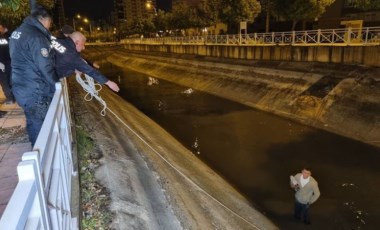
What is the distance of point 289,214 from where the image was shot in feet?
31.3

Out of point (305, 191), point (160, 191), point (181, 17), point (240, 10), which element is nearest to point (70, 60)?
point (160, 191)

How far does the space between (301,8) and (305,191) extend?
2315 centimetres

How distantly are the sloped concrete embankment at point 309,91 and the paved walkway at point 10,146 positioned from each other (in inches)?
554

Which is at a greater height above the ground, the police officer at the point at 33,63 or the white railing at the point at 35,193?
the police officer at the point at 33,63

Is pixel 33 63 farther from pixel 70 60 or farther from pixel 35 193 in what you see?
pixel 35 193

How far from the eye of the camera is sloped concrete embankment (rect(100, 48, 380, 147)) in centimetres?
1617

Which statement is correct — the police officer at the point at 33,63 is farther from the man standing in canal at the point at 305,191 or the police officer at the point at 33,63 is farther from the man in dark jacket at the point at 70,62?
the man standing in canal at the point at 305,191

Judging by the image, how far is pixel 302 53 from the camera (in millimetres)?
23422

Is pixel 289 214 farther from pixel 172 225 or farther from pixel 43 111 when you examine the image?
pixel 43 111

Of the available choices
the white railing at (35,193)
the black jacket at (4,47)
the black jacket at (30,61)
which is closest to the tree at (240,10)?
the black jacket at (4,47)

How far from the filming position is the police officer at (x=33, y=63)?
4582 mm

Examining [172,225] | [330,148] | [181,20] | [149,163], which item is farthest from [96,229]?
[181,20]

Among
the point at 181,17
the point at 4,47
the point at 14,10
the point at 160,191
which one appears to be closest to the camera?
the point at 14,10

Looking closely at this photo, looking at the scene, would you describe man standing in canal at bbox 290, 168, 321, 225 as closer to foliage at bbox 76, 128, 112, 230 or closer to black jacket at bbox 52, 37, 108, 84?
foliage at bbox 76, 128, 112, 230
